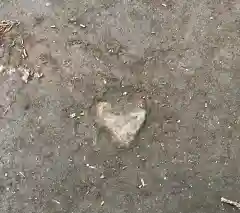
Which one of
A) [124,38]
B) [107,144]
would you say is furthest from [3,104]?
[124,38]

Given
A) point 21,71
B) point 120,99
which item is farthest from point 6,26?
point 120,99

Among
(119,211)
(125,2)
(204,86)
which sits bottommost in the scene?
(119,211)

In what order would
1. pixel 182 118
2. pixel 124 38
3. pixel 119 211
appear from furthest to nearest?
pixel 124 38 → pixel 182 118 → pixel 119 211

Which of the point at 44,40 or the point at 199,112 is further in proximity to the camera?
the point at 44,40

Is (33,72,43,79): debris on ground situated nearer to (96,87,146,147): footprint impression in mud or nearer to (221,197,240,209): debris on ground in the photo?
(96,87,146,147): footprint impression in mud

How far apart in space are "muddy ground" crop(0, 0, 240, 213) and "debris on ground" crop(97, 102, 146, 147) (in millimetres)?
30

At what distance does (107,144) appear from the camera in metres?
1.63

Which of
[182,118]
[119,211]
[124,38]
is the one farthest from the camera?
[124,38]

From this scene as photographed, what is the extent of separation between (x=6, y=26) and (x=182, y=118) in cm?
83

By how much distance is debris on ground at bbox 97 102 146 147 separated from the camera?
1.63 meters

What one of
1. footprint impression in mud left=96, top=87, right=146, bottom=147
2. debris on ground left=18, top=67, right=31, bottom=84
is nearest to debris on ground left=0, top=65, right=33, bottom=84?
debris on ground left=18, top=67, right=31, bottom=84

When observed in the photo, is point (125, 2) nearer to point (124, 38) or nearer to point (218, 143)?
point (124, 38)

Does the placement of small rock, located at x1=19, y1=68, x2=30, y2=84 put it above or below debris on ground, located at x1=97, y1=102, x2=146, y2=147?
above

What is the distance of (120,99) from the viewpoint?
5.56ft
